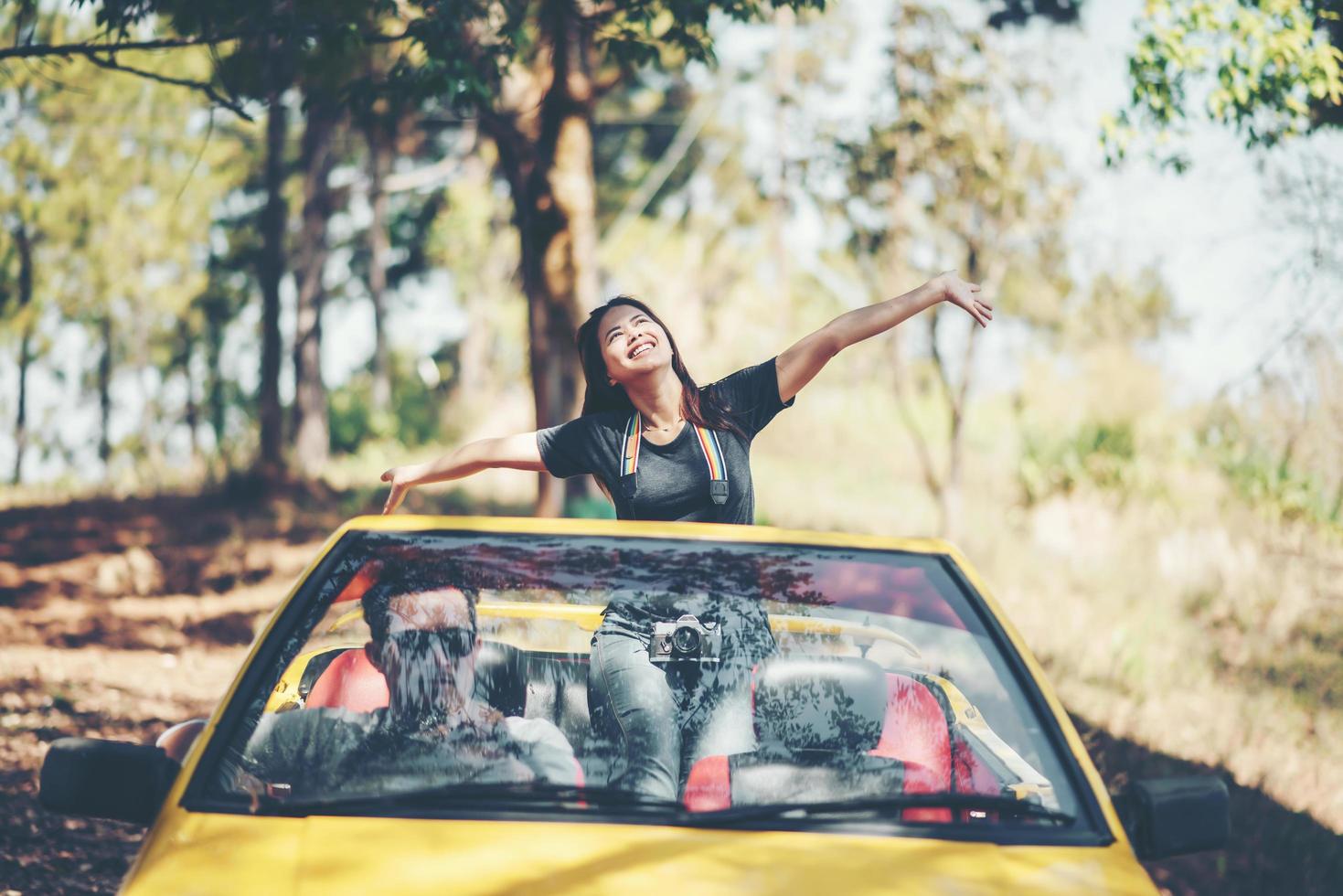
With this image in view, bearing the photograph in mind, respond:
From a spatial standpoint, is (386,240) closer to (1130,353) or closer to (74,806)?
(1130,353)

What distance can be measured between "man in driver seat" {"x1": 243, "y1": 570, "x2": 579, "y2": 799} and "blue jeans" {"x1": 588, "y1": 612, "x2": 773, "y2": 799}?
142mm

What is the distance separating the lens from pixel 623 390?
4.27m

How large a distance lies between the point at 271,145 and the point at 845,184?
719 centimetres

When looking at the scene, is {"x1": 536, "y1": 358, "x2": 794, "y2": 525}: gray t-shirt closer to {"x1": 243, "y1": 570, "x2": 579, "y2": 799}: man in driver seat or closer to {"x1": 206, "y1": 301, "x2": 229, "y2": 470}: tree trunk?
{"x1": 243, "y1": 570, "x2": 579, "y2": 799}: man in driver seat

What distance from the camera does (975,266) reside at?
47.6 ft

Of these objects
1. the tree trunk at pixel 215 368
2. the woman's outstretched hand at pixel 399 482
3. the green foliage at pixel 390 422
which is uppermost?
the tree trunk at pixel 215 368

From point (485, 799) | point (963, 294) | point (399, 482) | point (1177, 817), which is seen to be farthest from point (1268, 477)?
point (485, 799)

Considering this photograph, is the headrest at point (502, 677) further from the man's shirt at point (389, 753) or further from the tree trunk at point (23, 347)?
the tree trunk at point (23, 347)

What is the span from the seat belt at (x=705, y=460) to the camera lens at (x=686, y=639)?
760mm

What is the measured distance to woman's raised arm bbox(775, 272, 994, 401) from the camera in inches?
144

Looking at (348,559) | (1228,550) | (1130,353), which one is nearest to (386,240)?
(1130,353)

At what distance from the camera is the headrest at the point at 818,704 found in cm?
288

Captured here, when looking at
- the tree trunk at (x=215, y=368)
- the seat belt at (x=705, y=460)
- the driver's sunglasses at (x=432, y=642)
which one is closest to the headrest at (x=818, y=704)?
the driver's sunglasses at (x=432, y=642)

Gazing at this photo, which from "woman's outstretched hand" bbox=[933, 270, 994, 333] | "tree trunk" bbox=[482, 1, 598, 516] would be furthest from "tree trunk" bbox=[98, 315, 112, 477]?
"woman's outstretched hand" bbox=[933, 270, 994, 333]
